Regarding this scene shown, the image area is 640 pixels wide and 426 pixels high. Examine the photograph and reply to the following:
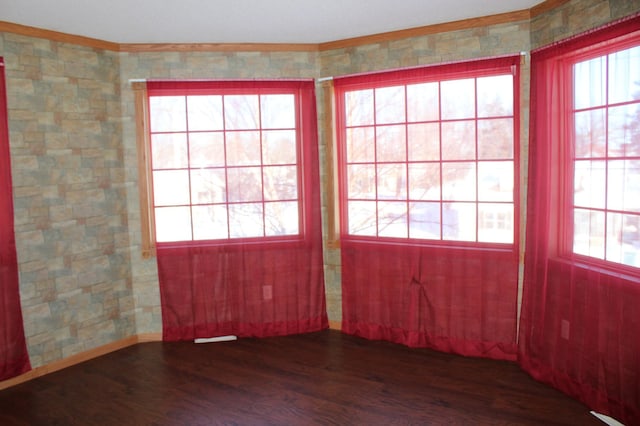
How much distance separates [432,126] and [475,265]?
113cm

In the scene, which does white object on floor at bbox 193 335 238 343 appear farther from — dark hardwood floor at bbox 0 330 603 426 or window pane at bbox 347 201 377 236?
window pane at bbox 347 201 377 236

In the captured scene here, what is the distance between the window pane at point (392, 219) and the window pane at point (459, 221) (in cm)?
34

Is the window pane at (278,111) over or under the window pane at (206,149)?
over

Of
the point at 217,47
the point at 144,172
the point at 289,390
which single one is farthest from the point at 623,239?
the point at 144,172

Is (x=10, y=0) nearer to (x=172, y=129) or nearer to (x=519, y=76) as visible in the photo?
(x=172, y=129)

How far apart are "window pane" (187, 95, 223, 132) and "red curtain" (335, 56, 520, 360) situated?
1.05 meters

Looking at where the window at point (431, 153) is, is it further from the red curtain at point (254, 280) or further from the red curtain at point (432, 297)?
the red curtain at point (254, 280)

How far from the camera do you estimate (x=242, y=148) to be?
452 cm

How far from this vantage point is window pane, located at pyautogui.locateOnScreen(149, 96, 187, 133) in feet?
14.6

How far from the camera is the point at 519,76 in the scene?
147 inches

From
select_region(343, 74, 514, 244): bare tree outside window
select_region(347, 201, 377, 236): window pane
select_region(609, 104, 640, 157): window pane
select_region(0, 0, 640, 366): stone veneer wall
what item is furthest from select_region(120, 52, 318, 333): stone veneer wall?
select_region(609, 104, 640, 157): window pane

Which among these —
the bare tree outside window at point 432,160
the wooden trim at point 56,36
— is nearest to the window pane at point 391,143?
the bare tree outside window at point 432,160

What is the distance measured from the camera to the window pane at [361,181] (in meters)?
4.45

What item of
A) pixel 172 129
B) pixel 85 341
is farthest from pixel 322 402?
pixel 172 129
